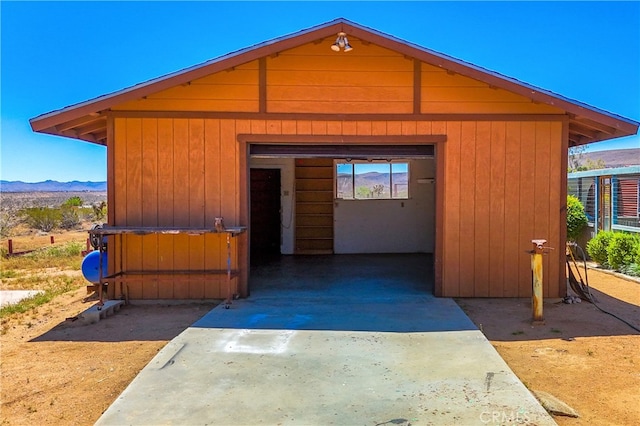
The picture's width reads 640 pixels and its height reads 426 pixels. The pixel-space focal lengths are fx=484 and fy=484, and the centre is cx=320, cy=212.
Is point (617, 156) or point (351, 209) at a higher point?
point (617, 156)

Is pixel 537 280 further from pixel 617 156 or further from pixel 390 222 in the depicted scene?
pixel 617 156

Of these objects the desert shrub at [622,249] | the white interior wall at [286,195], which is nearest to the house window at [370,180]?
the white interior wall at [286,195]

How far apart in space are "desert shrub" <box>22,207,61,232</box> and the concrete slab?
18214 millimetres

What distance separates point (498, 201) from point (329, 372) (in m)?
4.10

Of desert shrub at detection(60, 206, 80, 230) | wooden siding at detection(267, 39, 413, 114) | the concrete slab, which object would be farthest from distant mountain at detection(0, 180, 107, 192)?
wooden siding at detection(267, 39, 413, 114)

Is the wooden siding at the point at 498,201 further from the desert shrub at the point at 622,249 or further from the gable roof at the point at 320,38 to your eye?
the desert shrub at the point at 622,249

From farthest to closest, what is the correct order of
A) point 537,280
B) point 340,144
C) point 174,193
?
point 340,144 → point 174,193 → point 537,280

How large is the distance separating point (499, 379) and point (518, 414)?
624mm

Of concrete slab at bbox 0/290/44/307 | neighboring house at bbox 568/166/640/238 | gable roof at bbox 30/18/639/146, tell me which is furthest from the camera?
neighboring house at bbox 568/166/640/238

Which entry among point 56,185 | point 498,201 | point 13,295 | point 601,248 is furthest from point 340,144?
point 56,185

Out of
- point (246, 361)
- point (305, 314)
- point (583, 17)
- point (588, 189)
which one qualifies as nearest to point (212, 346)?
point (246, 361)

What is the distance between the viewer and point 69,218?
2603 centimetres

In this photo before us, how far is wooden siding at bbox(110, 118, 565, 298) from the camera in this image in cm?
693

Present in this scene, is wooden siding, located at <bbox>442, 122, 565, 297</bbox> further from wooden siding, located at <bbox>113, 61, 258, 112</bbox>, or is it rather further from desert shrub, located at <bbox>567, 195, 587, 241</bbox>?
desert shrub, located at <bbox>567, 195, 587, 241</bbox>
